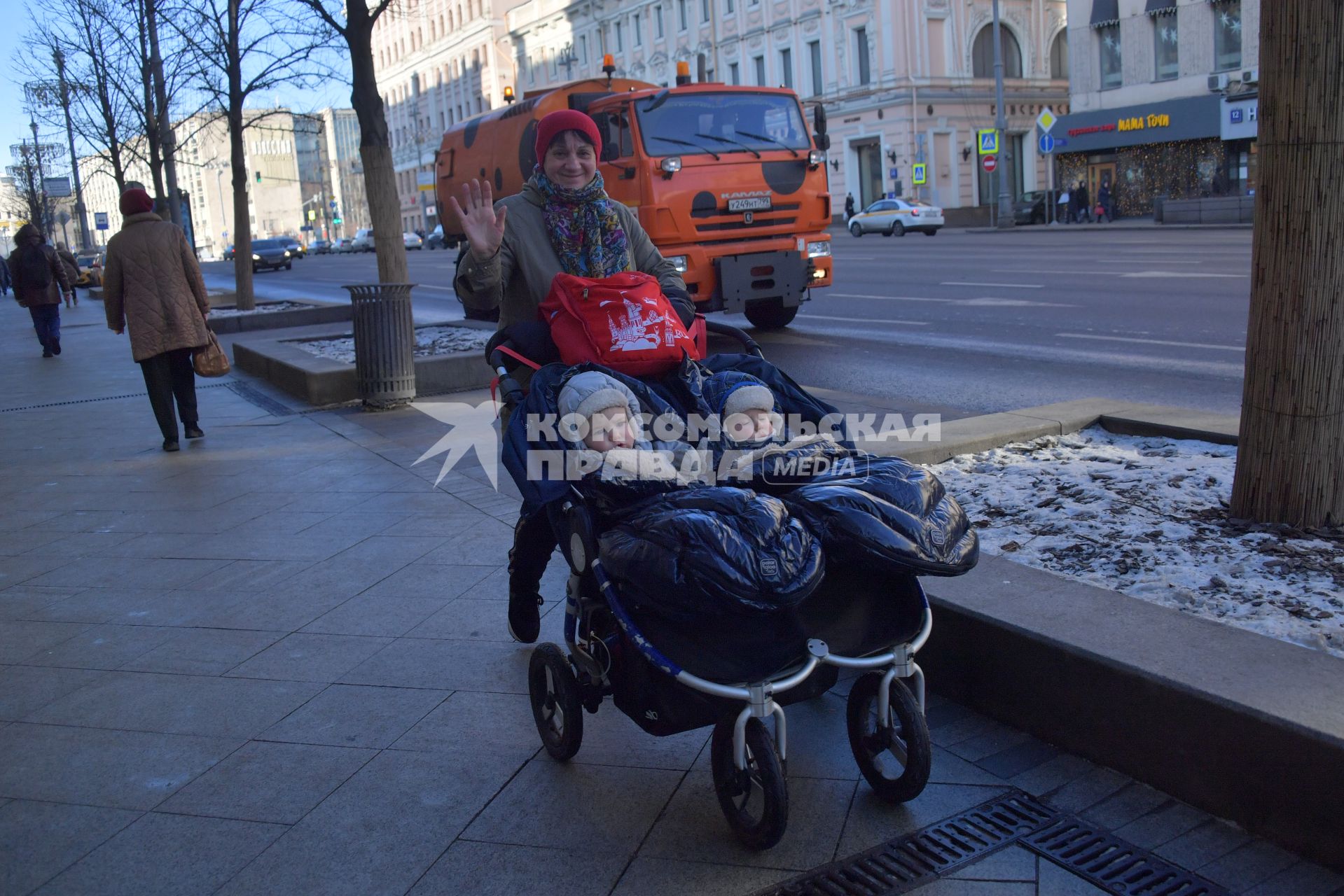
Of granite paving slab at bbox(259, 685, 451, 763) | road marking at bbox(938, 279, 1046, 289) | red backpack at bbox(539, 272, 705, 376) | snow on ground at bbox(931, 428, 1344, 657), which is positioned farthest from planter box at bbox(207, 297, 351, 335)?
red backpack at bbox(539, 272, 705, 376)

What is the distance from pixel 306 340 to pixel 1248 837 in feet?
43.7

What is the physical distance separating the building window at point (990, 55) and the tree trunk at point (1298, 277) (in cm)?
5248

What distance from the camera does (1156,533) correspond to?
13.4ft

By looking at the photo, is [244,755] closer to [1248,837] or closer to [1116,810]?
[1116,810]

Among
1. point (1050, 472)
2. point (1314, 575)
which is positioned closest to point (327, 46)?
point (1050, 472)

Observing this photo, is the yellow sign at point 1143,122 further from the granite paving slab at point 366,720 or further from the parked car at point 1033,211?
the granite paving slab at point 366,720

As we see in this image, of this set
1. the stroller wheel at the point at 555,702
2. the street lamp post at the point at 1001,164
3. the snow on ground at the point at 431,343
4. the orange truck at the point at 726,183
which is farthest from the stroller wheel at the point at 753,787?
the street lamp post at the point at 1001,164

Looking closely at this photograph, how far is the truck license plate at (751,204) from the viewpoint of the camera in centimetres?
1251

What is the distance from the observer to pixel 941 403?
347 inches

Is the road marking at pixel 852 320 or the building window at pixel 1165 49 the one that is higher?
the building window at pixel 1165 49

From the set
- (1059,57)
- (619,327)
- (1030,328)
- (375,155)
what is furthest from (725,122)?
(1059,57)

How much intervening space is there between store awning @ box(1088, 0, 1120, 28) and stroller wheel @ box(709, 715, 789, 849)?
1771 inches

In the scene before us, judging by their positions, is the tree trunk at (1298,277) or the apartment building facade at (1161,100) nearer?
the tree trunk at (1298,277)

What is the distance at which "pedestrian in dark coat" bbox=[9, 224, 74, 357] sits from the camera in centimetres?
1600
